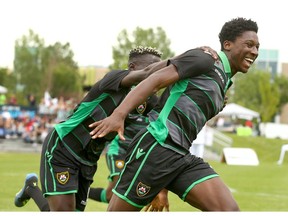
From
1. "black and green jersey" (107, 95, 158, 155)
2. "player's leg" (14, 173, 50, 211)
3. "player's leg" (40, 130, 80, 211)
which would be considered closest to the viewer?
"player's leg" (40, 130, 80, 211)

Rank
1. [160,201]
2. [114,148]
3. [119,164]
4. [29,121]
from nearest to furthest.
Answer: [160,201] → [119,164] → [114,148] → [29,121]

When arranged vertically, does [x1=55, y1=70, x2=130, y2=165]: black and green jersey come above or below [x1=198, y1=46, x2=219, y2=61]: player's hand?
below

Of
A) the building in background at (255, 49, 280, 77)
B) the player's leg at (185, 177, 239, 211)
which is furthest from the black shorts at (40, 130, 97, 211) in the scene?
the building in background at (255, 49, 280, 77)

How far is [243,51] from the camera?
20.1ft

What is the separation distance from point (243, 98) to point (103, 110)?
84157 mm

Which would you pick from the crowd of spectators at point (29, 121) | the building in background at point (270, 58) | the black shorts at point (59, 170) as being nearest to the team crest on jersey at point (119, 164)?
the black shorts at point (59, 170)

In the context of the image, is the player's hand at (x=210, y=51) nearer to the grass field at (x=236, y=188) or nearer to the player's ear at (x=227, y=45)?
the player's ear at (x=227, y=45)

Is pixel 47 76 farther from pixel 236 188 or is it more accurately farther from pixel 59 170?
A: pixel 59 170

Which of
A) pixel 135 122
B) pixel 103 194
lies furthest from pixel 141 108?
pixel 103 194

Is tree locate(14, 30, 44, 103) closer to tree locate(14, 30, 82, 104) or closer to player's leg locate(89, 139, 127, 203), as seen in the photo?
tree locate(14, 30, 82, 104)

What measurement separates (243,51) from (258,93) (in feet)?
280

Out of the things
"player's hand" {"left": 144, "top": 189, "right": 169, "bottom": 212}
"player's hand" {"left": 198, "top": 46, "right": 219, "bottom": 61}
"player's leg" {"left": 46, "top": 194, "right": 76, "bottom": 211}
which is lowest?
"player's leg" {"left": 46, "top": 194, "right": 76, "bottom": 211}

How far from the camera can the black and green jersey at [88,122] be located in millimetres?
7051

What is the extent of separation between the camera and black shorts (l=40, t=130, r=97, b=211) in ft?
23.7
